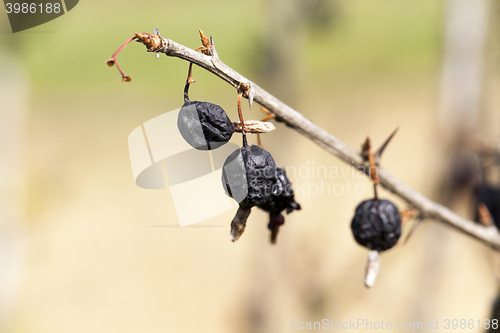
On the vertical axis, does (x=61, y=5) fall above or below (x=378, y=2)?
below

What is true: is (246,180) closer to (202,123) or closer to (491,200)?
(202,123)

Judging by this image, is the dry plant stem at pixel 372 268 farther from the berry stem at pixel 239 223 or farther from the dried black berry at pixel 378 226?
the berry stem at pixel 239 223

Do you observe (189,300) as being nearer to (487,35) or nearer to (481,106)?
(481,106)

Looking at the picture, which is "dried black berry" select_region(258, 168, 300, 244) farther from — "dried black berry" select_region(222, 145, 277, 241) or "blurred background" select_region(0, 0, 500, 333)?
"blurred background" select_region(0, 0, 500, 333)

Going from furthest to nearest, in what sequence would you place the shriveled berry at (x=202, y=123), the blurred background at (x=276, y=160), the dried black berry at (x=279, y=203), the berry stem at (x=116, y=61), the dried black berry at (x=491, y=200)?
the blurred background at (x=276, y=160)
the dried black berry at (x=491, y=200)
the dried black berry at (x=279, y=203)
the shriveled berry at (x=202, y=123)
the berry stem at (x=116, y=61)

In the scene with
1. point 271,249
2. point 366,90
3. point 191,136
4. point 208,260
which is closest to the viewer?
point 191,136

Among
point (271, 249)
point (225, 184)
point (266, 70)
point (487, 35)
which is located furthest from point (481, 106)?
point (225, 184)

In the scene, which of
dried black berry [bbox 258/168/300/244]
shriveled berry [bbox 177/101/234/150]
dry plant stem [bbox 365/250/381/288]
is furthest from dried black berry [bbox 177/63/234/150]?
dry plant stem [bbox 365/250/381/288]

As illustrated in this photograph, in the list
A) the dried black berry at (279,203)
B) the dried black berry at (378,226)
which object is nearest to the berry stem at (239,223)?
the dried black berry at (279,203)
